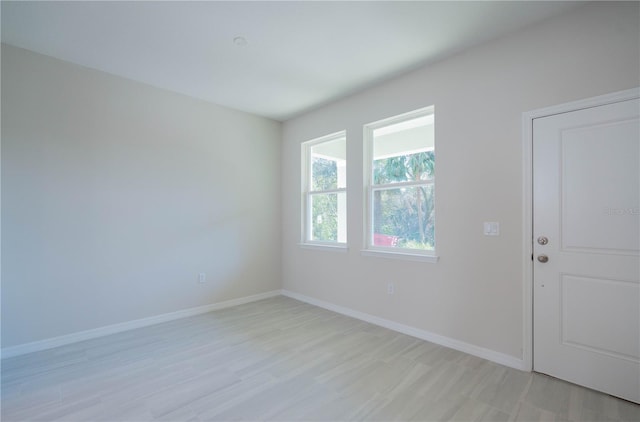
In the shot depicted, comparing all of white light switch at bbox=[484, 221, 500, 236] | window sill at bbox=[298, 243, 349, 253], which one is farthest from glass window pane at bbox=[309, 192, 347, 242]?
white light switch at bbox=[484, 221, 500, 236]

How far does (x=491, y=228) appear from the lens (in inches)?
102

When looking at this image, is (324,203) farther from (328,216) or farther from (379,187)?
(379,187)

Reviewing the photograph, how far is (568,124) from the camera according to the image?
7.32 feet

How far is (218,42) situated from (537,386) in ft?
12.2

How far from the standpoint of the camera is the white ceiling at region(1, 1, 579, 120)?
2.23 metres

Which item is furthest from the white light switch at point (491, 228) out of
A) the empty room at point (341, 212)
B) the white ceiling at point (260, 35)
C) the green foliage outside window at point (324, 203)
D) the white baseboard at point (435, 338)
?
the green foliage outside window at point (324, 203)

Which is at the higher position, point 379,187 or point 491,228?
point 379,187

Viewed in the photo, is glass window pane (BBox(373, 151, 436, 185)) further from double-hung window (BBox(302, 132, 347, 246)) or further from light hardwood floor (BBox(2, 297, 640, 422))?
light hardwood floor (BBox(2, 297, 640, 422))

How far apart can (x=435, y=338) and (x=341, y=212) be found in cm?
186

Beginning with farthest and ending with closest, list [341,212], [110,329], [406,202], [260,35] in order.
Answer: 1. [341,212]
2. [406,202]
3. [110,329]
4. [260,35]

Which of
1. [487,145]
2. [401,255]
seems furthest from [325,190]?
[487,145]

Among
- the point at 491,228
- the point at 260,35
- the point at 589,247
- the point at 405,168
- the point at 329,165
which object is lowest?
the point at 589,247

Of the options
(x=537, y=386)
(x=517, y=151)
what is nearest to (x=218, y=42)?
(x=517, y=151)

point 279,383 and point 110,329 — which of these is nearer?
point 279,383
